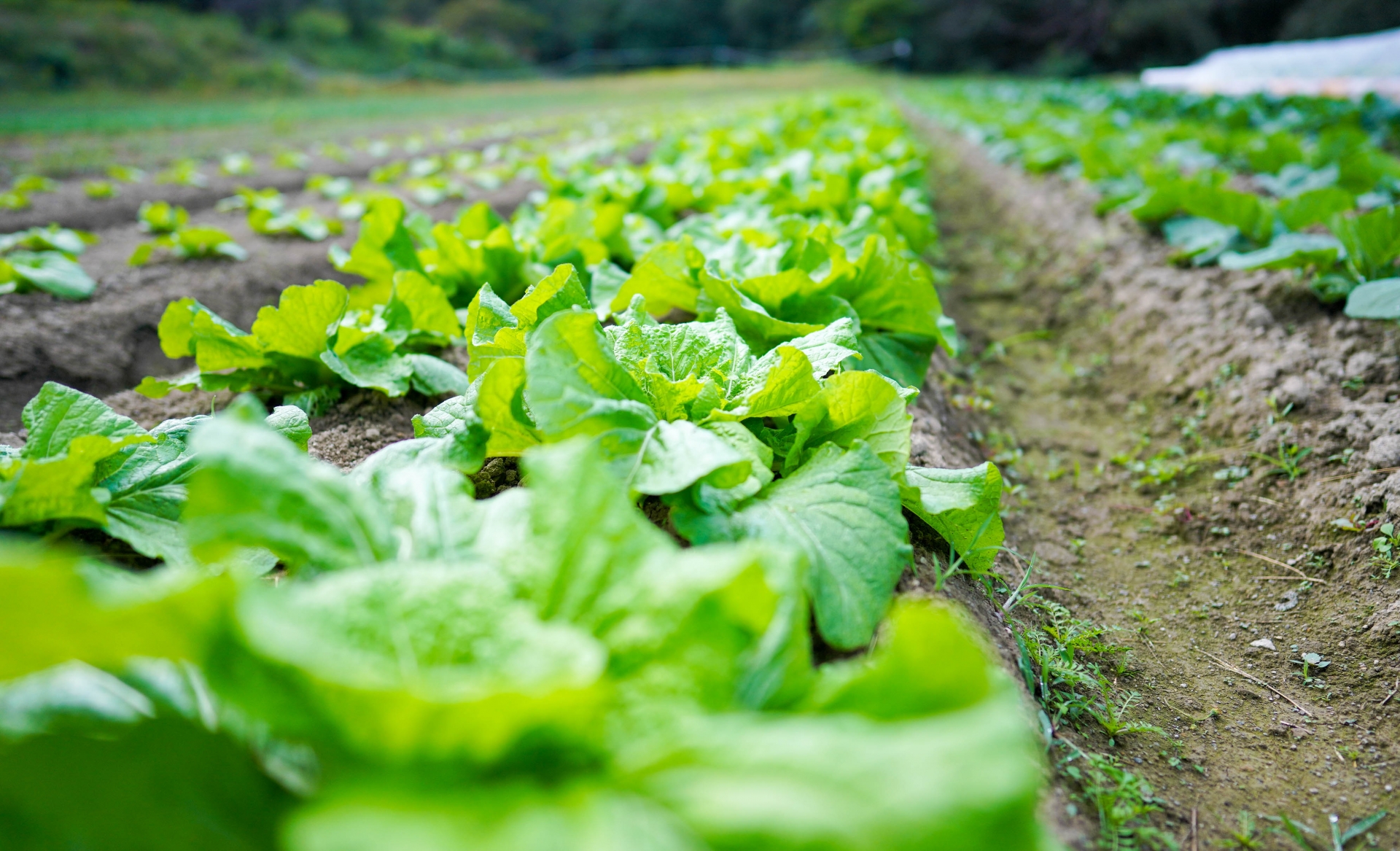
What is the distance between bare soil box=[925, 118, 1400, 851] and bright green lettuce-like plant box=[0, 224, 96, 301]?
3673mm

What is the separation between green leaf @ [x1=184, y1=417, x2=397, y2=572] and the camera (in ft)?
2.55

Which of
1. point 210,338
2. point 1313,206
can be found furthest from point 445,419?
point 1313,206

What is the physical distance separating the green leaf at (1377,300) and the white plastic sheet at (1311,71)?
33.7 ft

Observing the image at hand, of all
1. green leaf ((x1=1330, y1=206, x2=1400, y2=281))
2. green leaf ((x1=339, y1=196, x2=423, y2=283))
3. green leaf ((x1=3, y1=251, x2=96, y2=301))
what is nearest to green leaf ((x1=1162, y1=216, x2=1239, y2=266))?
green leaf ((x1=1330, y1=206, x2=1400, y2=281))

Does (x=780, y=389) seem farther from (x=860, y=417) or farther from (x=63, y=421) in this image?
(x=63, y=421)

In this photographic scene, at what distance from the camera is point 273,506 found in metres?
0.82

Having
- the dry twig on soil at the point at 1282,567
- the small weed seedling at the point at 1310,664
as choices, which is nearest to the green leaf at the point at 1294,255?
the dry twig on soil at the point at 1282,567

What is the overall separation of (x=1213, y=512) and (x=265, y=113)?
16.0m

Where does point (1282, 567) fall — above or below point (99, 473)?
below

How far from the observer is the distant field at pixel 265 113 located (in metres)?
8.52

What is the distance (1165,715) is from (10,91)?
22029 millimetres

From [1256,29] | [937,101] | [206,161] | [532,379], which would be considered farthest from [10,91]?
[1256,29]

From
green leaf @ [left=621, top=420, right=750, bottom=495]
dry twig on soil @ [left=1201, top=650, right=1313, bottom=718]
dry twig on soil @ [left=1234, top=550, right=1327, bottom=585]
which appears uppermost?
green leaf @ [left=621, top=420, right=750, bottom=495]

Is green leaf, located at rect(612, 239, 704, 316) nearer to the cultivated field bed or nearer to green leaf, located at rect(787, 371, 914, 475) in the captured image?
the cultivated field bed
